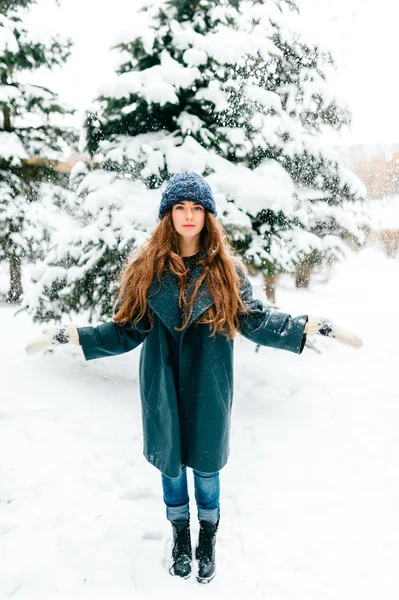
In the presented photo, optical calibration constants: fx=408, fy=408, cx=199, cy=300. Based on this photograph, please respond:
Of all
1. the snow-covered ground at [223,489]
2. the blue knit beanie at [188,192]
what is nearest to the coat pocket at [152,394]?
the blue knit beanie at [188,192]

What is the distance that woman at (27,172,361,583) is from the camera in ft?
7.11

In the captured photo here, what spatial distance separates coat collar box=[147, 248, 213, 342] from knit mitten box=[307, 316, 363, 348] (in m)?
0.55

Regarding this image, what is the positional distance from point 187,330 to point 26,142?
367 inches

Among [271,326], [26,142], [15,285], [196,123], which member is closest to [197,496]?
[271,326]

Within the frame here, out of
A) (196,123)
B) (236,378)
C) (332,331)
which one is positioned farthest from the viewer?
(236,378)

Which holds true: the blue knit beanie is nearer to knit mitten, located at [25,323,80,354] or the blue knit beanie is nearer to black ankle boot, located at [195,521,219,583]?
knit mitten, located at [25,323,80,354]

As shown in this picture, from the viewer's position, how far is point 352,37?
736 centimetres

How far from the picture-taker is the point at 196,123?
4668mm

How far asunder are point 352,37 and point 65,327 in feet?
25.9

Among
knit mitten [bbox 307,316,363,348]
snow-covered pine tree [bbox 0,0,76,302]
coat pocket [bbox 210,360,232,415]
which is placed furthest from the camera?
snow-covered pine tree [bbox 0,0,76,302]

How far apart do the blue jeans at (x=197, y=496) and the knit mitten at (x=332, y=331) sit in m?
1.06

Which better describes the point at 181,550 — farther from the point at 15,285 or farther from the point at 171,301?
the point at 15,285

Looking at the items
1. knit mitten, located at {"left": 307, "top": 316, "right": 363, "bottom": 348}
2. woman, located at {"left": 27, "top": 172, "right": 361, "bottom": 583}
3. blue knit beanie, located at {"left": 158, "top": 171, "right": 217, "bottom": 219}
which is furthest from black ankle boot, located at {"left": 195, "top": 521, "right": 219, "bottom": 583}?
blue knit beanie, located at {"left": 158, "top": 171, "right": 217, "bottom": 219}

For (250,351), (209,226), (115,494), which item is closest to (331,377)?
(250,351)
